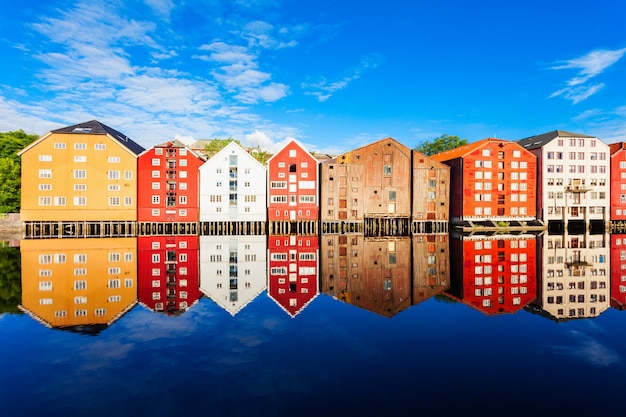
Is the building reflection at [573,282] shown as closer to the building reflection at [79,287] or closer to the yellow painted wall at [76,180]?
the building reflection at [79,287]

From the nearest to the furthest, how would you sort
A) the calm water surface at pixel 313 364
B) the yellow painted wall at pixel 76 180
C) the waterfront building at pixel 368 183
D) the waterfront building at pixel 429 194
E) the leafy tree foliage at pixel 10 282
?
the calm water surface at pixel 313 364 < the leafy tree foliage at pixel 10 282 < the yellow painted wall at pixel 76 180 < the waterfront building at pixel 368 183 < the waterfront building at pixel 429 194

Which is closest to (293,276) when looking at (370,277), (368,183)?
(370,277)

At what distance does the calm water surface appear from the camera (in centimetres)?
710

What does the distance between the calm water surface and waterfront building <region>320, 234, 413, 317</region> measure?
1353mm

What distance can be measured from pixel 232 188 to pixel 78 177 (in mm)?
18642

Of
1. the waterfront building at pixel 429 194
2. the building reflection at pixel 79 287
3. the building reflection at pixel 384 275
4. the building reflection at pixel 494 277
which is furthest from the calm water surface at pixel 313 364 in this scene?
the waterfront building at pixel 429 194

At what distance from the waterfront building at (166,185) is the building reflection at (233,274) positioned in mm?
16928

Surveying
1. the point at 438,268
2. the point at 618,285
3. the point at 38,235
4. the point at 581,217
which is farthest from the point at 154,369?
the point at 581,217

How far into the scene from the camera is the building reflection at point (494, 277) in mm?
14688

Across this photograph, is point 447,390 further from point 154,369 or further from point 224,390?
point 154,369

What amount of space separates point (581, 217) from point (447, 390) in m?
58.3

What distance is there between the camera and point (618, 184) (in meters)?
54.2

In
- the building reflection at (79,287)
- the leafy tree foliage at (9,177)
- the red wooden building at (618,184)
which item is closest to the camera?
the building reflection at (79,287)

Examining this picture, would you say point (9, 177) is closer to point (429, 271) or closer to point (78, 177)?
point (78, 177)
